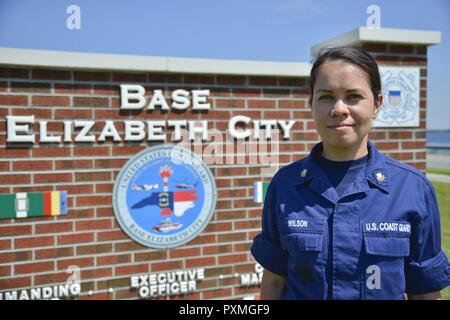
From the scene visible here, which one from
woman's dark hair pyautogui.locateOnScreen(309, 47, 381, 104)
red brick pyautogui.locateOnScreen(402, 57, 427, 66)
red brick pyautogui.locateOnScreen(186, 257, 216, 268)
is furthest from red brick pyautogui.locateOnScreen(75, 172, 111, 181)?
red brick pyautogui.locateOnScreen(402, 57, 427, 66)

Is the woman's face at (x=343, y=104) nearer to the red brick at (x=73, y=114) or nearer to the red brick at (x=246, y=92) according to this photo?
the red brick at (x=246, y=92)

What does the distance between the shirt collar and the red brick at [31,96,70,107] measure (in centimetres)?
191

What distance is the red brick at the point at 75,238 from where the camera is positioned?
275 centimetres

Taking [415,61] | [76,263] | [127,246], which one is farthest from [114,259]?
[415,61]

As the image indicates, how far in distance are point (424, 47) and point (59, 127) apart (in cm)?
301

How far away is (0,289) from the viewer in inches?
104

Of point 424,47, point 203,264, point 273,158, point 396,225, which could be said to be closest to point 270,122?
point 273,158

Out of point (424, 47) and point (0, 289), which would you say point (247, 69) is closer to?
point (424, 47)

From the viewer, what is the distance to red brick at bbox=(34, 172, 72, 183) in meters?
2.69

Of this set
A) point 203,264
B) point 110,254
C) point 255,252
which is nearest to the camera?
point 255,252

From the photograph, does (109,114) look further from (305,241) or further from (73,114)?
(305,241)

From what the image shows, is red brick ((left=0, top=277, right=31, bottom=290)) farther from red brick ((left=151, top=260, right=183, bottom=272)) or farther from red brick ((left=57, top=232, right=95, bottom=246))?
red brick ((left=151, top=260, right=183, bottom=272))

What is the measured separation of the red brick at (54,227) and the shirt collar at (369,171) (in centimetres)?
192

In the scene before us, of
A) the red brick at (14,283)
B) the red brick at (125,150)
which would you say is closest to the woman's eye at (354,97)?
the red brick at (125,150)
